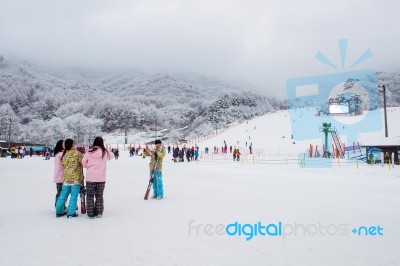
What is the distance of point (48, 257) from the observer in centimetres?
408

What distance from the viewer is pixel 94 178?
6344 millimetres

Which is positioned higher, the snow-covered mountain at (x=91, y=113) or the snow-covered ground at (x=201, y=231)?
the snow-covered mountain at (x=91, y=113)

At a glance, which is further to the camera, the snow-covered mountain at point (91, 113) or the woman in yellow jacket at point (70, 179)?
the snow-covered mountain at point (91, 113)

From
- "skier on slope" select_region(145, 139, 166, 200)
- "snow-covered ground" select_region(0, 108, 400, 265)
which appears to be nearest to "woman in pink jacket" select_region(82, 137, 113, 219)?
"snow-covered ground" select_region(0, 108, 400, 265)

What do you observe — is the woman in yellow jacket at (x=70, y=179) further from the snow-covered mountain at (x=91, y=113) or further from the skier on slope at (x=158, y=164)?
the snow-covered mountain at (x=91, y=113)

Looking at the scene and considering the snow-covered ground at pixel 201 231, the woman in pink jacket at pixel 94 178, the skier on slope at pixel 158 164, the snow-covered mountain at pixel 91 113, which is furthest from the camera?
the snow-covered mountain at pixel 91 113

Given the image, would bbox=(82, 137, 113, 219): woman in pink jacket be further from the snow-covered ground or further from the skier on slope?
the skier on slope

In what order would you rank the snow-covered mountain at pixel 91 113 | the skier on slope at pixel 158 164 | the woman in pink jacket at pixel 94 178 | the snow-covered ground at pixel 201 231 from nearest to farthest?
the snow-covered ground at pixel 201 231, the woman in pink jacket at pixel 94 178, the skier on slope at pixel 158 164, the snow-covered mountain at pixel 91 113

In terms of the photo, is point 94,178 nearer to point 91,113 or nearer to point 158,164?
point 158,164

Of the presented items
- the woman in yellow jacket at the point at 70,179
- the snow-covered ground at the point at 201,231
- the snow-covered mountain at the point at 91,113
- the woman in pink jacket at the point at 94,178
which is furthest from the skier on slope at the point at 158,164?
the snow-covered mountain at the point at 91,113

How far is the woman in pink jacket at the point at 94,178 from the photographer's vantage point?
634 centimetres

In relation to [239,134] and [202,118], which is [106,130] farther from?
[239,134]

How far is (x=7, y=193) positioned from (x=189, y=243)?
25.2 ft

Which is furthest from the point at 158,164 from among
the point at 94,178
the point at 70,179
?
the point at 70,179
